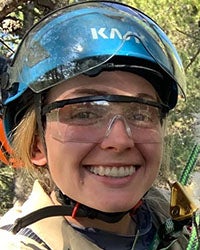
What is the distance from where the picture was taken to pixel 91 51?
161 cm

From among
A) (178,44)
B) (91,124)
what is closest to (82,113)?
(91,124)

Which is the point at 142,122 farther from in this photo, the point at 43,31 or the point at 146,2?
the point at 146,2

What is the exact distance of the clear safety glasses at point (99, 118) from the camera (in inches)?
61.4

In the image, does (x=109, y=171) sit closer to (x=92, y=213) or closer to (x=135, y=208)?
(x=92, y=213)

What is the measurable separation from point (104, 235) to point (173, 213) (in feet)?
0.68

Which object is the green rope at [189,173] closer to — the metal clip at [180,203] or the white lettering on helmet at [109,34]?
the metal clip at [180,203]

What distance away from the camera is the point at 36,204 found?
1.69 meters

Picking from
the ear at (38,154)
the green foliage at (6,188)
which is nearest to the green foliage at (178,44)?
the green foliage at (6,188)

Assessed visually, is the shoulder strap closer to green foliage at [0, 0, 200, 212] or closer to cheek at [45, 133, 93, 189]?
cheek at [45, 133, 93, 189]

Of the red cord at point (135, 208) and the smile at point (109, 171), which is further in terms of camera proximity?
the red cord at point (135, 208)

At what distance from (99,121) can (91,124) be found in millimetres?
22

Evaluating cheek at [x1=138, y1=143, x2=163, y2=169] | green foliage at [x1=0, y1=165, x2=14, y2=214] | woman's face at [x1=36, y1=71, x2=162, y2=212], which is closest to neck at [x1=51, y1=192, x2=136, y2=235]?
woman's face at [x1=36, y1=71, x2=162, y2=212]

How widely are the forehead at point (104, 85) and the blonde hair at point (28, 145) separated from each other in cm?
17

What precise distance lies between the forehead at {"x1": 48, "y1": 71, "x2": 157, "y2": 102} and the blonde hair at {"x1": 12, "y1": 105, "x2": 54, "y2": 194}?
170 millimetres
